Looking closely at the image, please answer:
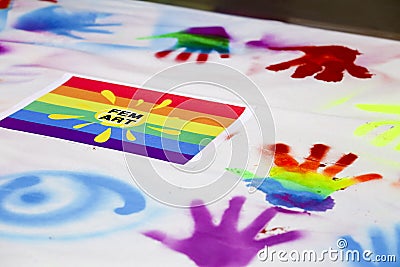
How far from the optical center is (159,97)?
1.21 m

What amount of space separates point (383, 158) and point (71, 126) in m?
0.49

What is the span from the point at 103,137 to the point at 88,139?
24 mm

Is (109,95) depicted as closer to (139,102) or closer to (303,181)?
(139,102)

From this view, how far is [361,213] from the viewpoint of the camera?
96 centimetres

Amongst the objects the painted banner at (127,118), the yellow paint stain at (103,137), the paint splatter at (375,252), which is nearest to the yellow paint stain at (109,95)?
the painted banner at (127,118)

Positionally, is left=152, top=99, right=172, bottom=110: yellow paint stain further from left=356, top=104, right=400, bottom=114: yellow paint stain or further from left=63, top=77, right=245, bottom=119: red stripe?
left=356, top=104, right=400, bottom=114: yellow paint stain

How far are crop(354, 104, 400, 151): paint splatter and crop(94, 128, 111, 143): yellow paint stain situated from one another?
40cm

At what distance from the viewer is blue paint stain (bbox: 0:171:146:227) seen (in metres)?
0.90

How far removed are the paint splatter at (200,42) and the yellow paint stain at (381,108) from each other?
0.99 ft

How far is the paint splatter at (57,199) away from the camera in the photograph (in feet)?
2.95

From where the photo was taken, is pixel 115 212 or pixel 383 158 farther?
pixel 383 158

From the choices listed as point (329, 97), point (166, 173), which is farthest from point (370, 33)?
point (166, 173)

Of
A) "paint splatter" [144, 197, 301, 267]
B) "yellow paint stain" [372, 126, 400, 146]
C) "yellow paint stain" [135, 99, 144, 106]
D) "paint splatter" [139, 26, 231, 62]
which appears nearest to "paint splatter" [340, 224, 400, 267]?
"paint splatter" [144, 197, 301, 267]

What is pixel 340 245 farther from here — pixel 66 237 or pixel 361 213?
pixel 66 237
